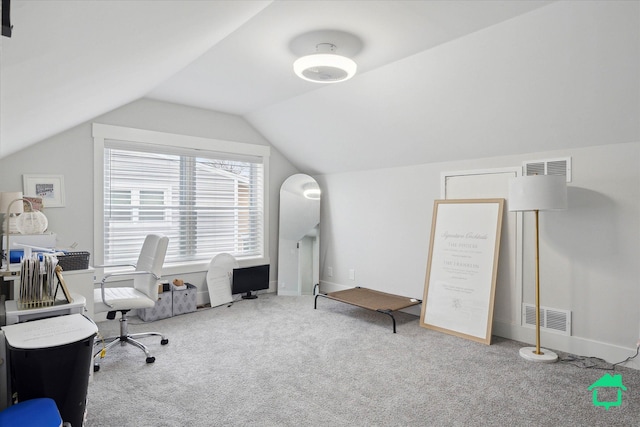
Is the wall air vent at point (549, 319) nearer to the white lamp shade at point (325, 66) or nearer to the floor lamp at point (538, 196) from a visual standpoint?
the floor lamp at point (538, 196)

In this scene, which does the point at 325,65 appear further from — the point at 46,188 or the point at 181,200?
the point at 46,188

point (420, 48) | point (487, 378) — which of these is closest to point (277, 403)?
point (487, 378)

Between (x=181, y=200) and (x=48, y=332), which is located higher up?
(x=181, y=200)

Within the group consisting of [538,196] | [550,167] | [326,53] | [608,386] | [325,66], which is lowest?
[608,386]

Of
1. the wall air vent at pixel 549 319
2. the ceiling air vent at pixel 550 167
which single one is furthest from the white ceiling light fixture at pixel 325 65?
the wall air vent at pixel 549 319

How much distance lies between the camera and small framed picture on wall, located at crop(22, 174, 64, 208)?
3.68m

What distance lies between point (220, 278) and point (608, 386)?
13.0 feet

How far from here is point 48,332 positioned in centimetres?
183

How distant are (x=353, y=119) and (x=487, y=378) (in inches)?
110

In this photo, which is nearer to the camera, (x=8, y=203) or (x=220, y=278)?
(x=8, y=203)

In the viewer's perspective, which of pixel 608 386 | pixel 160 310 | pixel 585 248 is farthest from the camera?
pixel 160 310

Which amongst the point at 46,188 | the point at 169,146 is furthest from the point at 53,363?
the point at 169,146

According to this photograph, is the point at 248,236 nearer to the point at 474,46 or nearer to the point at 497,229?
the point at 497,229

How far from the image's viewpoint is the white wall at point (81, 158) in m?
3.70
